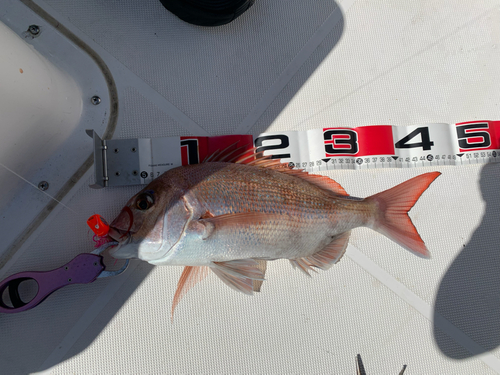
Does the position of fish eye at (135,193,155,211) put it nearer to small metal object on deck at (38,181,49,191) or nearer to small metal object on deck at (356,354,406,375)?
small metal object on deck at (38,181,49,191)

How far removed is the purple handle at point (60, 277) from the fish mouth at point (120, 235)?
11.4 inches

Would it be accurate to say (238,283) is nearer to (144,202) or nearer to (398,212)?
(144,202)

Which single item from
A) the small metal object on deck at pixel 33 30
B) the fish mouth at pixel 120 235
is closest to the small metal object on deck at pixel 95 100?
the small metal object on deck at pixel 33 30

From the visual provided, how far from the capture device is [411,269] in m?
1.88

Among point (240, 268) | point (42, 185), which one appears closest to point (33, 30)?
point (42, 185)

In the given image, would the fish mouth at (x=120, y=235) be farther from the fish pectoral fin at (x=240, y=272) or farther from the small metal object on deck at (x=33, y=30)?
the small metal object on deck at (x=33, y=30)

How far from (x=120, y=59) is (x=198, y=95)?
1.72ft

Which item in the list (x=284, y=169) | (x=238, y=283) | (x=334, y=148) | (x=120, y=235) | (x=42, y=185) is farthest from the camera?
(x=334, y=148)

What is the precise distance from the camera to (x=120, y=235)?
1.42 metres

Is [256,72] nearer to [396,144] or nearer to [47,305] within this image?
[396,144]

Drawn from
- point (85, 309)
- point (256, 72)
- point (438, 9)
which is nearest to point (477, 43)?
point (438, 9)

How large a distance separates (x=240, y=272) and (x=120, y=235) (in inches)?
23.2

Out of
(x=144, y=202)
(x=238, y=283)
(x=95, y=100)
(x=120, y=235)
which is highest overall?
(x=95, y=100)

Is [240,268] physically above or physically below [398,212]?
below
